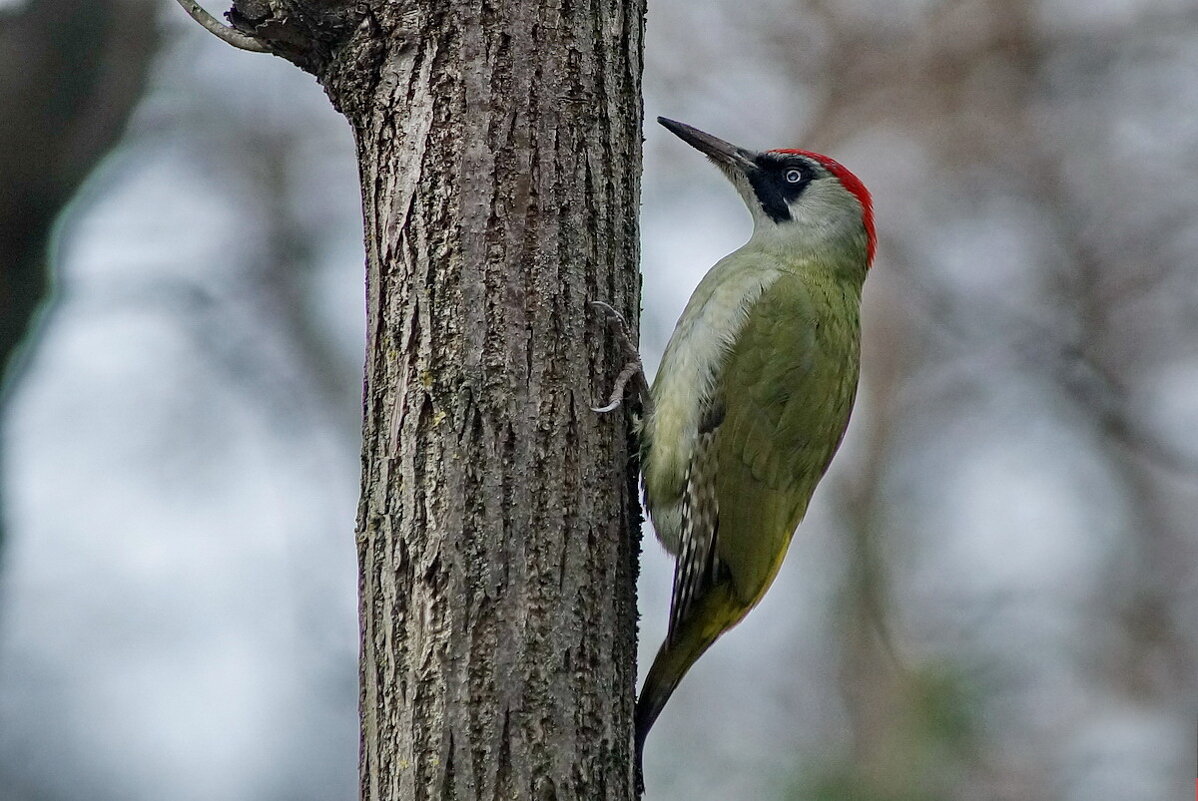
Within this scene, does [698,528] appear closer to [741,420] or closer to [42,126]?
[741,420]

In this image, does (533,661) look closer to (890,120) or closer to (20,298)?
(20,298)

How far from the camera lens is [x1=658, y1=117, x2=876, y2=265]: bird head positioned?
4312 mm

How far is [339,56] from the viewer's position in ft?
9.14

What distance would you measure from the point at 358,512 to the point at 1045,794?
19.7ft

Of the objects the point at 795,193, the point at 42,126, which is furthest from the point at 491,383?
the point at 42,126

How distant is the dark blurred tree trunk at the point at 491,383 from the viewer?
2396mm

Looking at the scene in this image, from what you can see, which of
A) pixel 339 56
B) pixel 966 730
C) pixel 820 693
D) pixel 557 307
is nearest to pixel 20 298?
pixel 339 56

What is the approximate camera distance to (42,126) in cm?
467

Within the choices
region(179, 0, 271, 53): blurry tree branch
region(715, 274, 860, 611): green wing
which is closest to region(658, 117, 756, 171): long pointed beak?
region(715, 274, 860, 611): green wing

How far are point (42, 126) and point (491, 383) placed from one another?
2.95m

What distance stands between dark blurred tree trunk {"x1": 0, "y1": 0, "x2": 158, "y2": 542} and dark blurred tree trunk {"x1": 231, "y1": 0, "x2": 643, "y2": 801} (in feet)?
6.72

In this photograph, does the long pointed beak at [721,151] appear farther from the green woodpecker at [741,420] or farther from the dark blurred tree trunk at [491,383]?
the dark blurred tree trunk at [491,383]

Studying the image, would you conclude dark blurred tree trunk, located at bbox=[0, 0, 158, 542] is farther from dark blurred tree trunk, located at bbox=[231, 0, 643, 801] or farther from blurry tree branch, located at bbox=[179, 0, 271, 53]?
dark blurred tree trunk, located at bbox=[231, 0, 643, 801]

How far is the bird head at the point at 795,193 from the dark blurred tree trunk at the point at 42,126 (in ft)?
7.55
